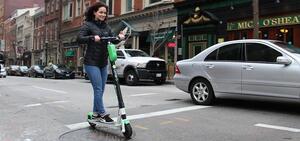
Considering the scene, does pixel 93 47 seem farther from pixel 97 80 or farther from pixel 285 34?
pixel 285 34

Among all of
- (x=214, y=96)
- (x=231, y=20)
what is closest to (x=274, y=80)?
(x=214, y=96)

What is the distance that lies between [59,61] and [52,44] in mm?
4149

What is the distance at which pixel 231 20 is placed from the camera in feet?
75.0

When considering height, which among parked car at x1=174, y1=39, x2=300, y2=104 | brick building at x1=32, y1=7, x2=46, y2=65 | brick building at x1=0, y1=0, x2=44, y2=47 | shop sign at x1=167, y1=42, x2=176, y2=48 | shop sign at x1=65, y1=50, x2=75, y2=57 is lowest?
parked car at x1=174, y1=39, x2=300, y2=104

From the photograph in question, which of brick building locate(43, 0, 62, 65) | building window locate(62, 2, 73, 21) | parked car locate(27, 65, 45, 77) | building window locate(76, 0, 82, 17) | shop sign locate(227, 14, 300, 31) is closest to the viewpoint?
shop sign locate(227, 14, 300, 31)

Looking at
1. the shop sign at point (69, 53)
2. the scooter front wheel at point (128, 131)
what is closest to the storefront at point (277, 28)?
the scooter front wheel at point (128, 131)

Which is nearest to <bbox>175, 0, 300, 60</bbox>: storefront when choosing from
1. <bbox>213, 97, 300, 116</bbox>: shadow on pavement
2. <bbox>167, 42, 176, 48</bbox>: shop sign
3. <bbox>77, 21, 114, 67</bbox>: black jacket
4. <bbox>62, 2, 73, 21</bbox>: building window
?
<bbox>167, 42, 176, 48</bbox>: shop sign

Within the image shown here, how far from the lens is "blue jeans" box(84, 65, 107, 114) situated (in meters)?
6.36

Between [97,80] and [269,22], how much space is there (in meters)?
16.0

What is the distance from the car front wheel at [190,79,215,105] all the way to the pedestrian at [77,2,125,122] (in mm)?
3534

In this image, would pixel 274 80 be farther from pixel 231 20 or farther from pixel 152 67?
pixel 231 20

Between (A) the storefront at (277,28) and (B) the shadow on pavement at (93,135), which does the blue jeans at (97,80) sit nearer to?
(B) the shadow on pavement at (93,135)

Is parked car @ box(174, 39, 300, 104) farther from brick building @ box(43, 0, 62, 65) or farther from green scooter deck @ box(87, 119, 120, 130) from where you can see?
A: brick building @ box(43, 0, 62, 65)

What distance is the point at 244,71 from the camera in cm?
872
